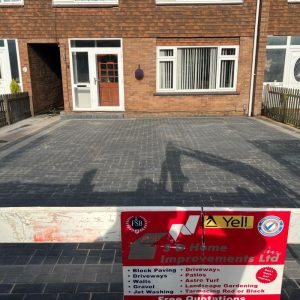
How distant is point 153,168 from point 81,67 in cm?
869

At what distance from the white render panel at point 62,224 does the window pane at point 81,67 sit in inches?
483

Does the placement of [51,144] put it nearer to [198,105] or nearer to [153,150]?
[153,150]

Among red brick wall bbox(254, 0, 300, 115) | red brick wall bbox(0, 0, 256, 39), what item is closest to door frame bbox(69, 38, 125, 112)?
red brick wall bbox(0, 0, 256, 39)

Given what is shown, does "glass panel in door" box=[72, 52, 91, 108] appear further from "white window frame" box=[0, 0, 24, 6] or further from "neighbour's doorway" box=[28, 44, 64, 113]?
"white window frame" box=[0, 0, 24, 6]

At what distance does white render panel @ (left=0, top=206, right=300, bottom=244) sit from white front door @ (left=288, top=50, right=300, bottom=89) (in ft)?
45.8

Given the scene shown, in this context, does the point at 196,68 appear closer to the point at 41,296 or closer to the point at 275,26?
the point at 275,26

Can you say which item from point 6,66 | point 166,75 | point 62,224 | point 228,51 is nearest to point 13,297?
point 62,224

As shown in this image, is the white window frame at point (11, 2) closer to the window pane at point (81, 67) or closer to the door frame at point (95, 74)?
the door frame at point (95, 74)

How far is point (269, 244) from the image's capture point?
2.24m

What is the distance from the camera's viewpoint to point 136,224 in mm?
2186

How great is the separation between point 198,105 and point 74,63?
582 cm

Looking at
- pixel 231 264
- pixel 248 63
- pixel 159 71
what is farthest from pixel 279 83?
pixel 231 264

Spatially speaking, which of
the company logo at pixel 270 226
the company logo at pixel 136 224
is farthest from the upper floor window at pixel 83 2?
the company logo at pixel 270 226

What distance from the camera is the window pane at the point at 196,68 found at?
44.6ft
